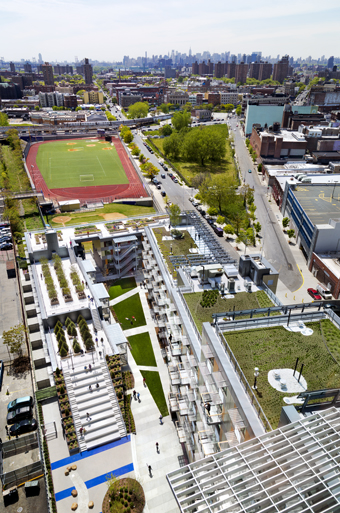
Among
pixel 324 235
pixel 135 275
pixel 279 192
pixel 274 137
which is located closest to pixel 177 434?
pixel 135 275

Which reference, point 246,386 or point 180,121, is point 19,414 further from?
point 180,121

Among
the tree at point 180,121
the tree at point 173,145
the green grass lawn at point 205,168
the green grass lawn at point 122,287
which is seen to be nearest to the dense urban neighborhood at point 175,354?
the green grass lawn at point 122,287

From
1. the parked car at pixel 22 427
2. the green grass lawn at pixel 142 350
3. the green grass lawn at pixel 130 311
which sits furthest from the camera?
the green grass lawn at pixel 130 311

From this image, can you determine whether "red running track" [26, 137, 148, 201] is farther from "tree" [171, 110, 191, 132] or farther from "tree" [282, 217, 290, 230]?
"tree" [171, 110, 191, 132]

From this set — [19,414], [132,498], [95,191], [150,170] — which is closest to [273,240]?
[150,170]

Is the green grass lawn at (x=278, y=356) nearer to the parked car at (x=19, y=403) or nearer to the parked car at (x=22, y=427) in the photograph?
the parked car at (x=22, y=427)

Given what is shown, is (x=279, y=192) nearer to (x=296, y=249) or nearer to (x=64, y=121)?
(x=296, y=249)

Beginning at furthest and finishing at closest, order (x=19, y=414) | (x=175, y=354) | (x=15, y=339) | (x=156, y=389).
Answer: (x=15, y=339) → (x=156, y=389) → (x=19, y=414) → (x=175, y=354)
